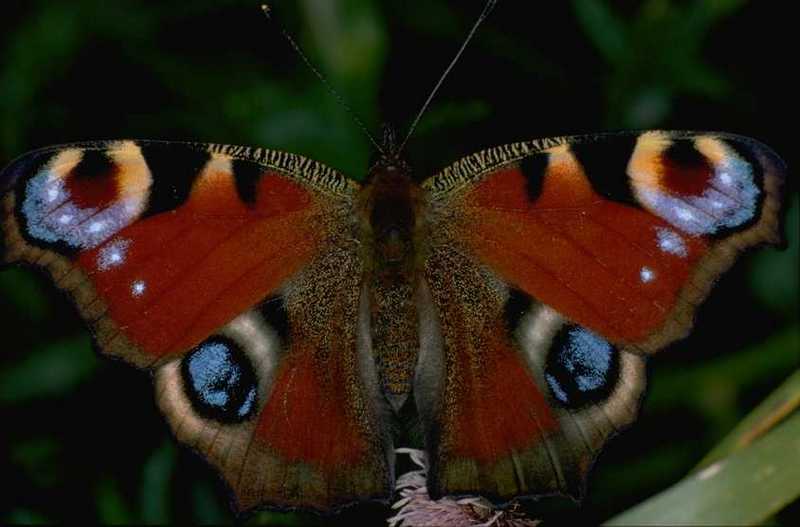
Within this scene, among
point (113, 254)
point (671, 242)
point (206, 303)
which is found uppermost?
point (113, 254)

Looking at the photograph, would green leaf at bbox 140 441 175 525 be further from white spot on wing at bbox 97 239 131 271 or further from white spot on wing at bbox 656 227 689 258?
white spot on wing at bbox 656 227 689 258

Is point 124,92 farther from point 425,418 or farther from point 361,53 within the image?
point 425,418

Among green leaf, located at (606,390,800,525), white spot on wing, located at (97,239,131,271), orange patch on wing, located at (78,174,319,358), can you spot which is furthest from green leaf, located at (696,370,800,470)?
white spot on wing, located at (97,239,131,271)

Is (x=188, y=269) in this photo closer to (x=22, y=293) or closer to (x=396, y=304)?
(x=396, y=304)

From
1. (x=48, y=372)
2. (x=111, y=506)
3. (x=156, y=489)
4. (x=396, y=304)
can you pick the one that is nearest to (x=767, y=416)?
(x=396, y=304)

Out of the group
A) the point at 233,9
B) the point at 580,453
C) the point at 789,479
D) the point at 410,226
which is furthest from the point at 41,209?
the point at 233,9

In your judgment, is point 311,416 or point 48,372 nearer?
point 311,416

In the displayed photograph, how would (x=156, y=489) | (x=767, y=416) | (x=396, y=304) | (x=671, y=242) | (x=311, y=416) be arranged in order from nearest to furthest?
(x=767, y=416) → (x=671, y=242) → (x=311, y=416) → (x=396, y=304) → (x=156, y=489)

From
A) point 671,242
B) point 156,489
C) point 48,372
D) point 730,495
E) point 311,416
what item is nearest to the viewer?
point 730,495
